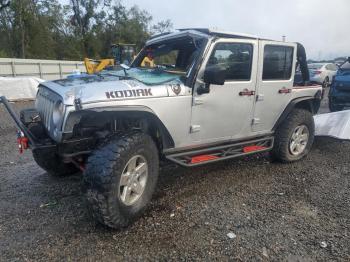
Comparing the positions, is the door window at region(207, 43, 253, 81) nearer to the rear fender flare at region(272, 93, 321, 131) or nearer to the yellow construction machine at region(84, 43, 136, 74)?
the rear fender flare at region(272, 93, 321, 131)

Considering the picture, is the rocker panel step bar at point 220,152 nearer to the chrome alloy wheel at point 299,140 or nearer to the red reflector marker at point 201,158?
the red reflector marker at point 201,158

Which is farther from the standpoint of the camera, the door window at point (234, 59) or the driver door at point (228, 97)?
the door window at point (234, 59)

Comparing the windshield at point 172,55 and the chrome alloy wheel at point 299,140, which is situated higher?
the windshield at point 172,55

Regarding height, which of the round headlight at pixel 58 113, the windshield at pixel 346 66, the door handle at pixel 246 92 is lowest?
the round headlight at pixel 58 113

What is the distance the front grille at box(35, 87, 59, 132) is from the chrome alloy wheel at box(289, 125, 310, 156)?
3.78m

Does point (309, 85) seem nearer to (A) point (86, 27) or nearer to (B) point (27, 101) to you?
(B) point (27, 101)

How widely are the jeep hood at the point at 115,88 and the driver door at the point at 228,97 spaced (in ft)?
1.18

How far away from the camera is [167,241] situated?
10.4ft

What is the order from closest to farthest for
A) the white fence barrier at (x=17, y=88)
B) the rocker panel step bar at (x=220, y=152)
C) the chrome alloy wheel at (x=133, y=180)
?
the chrome alloy wheel at (x=133, y=180) < the rocker panel step bar at (x=220, y=152) < the white fence barrier at (x=17, y=88)

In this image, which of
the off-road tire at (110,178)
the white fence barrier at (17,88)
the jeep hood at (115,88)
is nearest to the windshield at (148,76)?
the jeep hood at (115,88)

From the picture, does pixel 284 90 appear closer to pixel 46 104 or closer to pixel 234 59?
pixel 234 59

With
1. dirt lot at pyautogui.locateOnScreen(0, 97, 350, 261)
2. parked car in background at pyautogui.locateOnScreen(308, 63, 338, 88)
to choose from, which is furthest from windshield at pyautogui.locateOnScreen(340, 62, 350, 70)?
parked car in background at pyautogui.locateOnScreen(308, 63, 338, 88)

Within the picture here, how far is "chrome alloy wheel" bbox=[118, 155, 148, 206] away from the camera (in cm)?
337

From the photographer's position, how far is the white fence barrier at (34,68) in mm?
16703
